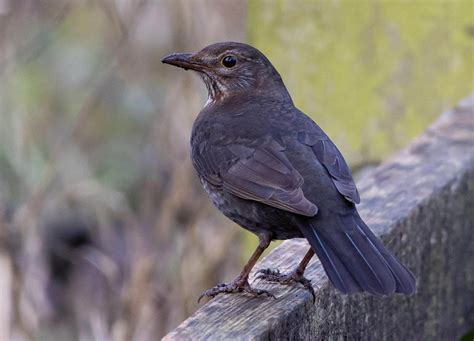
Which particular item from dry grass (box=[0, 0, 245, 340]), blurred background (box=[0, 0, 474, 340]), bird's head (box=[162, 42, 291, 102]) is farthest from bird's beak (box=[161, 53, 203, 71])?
dry grass (box=[0, 0, 245, 340])

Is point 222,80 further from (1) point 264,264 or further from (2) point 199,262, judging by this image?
(2) point 199,262

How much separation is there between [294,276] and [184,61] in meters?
1.25

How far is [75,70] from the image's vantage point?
6984 mm

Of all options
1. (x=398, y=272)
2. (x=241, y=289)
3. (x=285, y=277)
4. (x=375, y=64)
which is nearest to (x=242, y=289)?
(x=241, y=289)

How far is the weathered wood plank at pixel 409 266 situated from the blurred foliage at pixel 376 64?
0.35m

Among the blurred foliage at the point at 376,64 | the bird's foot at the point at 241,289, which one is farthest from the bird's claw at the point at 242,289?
the blurred foliage at the point at 376,64

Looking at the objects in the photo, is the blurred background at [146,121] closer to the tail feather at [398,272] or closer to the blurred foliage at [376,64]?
the blurred foliage at [376,64]

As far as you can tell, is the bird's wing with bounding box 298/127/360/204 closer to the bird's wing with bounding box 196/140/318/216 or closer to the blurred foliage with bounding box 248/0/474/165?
the bird's wing with bounding box 196/140/318/216

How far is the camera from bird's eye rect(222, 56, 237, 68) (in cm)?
375

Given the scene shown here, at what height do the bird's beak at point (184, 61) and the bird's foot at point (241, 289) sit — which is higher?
the bird's beak at point (184, 61)

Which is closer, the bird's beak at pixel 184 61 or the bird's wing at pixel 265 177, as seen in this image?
the bird's wing at pixel 265 177

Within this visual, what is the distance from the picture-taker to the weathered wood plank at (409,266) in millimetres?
2453

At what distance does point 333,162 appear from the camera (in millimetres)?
3062

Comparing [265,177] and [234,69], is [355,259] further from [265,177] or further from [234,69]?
[234,69]
